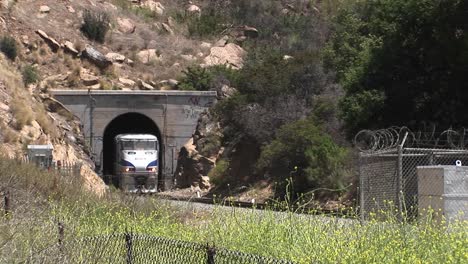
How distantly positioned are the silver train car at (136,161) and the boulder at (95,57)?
1318 centimetres

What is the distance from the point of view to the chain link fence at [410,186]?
12.0 metres

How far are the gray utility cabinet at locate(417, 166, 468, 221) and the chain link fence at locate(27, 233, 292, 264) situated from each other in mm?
5142

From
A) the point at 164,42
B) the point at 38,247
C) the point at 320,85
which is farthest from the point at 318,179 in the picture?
the point at 164,42

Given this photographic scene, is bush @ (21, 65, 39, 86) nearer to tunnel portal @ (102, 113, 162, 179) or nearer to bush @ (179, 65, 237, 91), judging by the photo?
tunnel portal @ (102, 113, 162, 179)

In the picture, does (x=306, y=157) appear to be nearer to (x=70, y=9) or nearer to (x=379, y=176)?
(x=379, y=176)

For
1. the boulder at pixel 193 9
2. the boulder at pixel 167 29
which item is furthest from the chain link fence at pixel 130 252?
the boulder at pixel 193 9

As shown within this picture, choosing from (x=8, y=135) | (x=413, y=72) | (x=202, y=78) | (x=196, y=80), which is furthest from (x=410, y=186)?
(x=196, y=80)

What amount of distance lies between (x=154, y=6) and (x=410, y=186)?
5927cm

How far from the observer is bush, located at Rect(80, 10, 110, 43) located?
6044 cm

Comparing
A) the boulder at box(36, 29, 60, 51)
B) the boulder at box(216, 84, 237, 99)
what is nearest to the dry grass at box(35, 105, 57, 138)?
the boulder at box(216, 84, 237, 99)

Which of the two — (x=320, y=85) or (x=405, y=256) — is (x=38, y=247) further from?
(x=320, y=85)

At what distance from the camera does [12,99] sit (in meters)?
35.8

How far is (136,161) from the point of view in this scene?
4366cm

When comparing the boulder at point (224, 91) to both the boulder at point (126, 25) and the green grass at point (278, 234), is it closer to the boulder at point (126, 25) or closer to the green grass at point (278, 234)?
the boulder at point (126, 25)
